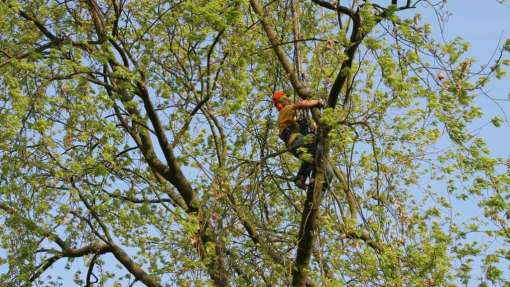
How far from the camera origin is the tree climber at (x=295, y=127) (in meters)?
9.02

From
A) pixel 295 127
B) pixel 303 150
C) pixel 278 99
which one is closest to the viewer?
pixel 303 150

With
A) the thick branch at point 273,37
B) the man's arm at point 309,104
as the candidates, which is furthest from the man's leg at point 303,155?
the thick branch at point 273,37

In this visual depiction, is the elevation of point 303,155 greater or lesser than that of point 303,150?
lesser

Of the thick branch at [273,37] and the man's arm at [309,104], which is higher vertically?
the thick branch at [273,37]

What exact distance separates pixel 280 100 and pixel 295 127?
1.86 ft

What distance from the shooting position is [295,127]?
9812 mm

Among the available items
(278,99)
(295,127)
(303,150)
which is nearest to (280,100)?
(278,99)

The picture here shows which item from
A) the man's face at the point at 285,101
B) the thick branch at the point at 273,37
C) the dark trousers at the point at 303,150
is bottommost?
the dark trousers at the point at 303,150

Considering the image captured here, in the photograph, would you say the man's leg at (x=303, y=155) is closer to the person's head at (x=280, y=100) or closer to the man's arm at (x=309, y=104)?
the man's arm at (x=309, y=104)

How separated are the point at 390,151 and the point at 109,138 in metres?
3.72

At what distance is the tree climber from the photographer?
9.02 m

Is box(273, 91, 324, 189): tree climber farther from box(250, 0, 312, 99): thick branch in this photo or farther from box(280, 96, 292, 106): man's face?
box(250, 0, 312, 99): thick branch

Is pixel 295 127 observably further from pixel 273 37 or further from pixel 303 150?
pixel 273 37

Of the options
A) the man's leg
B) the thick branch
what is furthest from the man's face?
the man's leg
